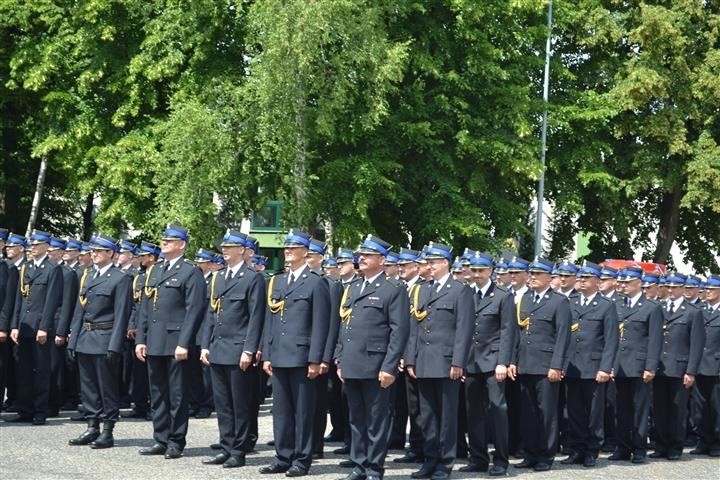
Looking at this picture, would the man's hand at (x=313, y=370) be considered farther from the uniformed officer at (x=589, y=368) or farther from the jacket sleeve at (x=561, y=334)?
the uniformed officer at (x=589, y=368)

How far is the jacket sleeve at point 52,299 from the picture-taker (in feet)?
45.3

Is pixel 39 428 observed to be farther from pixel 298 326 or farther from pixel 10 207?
pixel 10 207

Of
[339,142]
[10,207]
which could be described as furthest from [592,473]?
[10,207]

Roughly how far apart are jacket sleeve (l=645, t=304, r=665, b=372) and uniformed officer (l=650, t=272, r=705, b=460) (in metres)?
0.39

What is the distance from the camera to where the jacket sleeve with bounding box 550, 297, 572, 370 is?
12258 millimetres

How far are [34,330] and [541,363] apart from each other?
6.06m

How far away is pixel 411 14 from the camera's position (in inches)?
1206

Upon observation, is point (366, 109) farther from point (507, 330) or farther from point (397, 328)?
point (397, 328)

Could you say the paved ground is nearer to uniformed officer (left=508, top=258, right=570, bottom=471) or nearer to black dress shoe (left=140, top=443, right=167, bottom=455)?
black dress shoe (left=140, top=443, right=167, bottom=455)

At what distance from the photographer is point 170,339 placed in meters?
11.9

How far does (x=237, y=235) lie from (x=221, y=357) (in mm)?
1252

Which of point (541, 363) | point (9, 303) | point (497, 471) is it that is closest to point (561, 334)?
point (541, 363)

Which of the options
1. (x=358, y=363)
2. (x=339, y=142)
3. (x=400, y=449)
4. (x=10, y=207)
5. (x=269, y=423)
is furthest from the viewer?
(x=10, y=207)

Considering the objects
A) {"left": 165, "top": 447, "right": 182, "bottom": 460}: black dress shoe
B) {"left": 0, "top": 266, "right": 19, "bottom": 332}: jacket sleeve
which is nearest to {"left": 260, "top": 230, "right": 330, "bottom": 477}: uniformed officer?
{"left": 165, "top": 447, "right": 182, "bottom": 460}: black dress shoe
